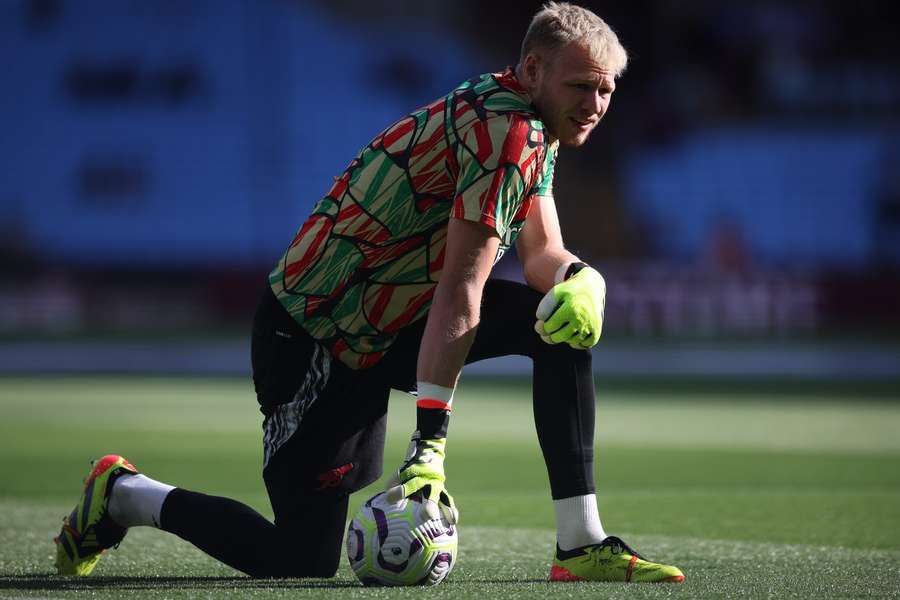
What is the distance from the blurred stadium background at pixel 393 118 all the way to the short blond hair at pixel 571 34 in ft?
25.2

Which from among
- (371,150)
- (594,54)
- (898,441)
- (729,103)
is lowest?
(898,441)

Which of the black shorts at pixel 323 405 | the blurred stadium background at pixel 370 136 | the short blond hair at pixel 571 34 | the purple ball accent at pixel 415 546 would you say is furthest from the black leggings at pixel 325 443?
the blurred stadium background at pixel 370 136

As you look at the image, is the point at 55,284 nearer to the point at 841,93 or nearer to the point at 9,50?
the point at 9,50

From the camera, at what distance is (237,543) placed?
4398 mm

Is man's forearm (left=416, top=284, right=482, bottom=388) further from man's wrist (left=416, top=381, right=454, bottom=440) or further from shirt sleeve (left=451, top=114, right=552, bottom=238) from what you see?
shirt sleeve (left=451, top=114, right=552, bottom=238)

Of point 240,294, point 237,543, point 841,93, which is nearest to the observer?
point 237,543

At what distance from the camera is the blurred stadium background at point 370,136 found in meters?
24.2

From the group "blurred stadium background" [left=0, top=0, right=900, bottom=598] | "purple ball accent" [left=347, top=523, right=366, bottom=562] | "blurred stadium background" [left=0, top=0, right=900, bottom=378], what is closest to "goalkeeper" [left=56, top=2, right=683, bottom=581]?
"purple ball accent" [left=347, top=523, right=366, bottom=562]

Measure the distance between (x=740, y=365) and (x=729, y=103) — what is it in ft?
34.8

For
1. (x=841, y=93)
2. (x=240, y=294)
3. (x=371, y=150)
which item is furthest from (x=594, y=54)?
(x=841, y=93)

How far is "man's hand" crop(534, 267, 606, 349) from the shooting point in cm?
406

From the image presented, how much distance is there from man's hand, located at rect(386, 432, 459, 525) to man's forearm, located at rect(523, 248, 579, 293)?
67 centimetres

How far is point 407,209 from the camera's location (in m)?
4.24

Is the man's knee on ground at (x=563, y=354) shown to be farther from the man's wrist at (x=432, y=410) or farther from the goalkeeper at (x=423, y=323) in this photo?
the man's wrist at (x=432, y=410)
